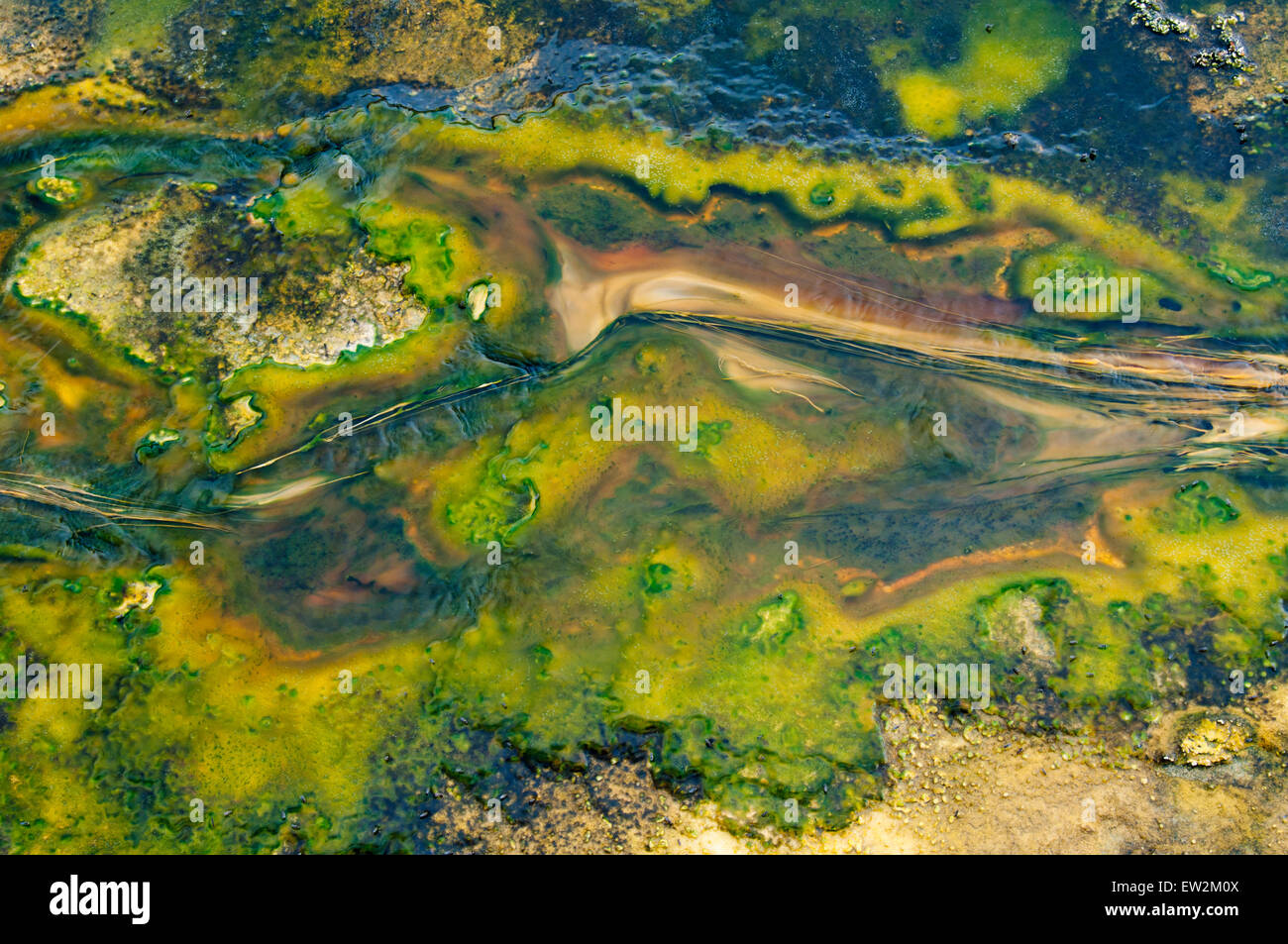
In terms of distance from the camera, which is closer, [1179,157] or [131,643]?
[131,643]

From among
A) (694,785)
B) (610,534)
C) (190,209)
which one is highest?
(190,209)

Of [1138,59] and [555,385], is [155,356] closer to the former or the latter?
[555,385]

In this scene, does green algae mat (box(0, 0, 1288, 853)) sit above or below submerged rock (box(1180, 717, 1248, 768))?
above

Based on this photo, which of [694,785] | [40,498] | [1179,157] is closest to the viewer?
[694,785]

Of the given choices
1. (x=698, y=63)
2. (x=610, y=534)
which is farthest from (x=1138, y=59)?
(x=610, y=534)

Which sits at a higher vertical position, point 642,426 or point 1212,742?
point 642,426

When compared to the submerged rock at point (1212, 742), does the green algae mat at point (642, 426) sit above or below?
above

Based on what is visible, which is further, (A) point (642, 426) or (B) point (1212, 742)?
(A) point (642, 426)

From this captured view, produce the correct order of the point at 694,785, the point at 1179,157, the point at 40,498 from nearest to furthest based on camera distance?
the point at 694,785 < the point at 40,498 < the point at 1179,157
